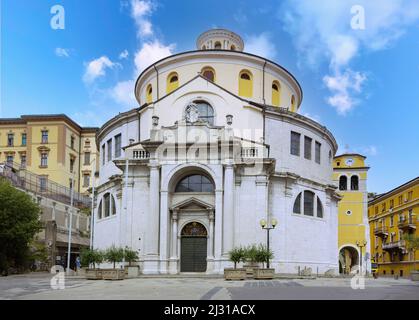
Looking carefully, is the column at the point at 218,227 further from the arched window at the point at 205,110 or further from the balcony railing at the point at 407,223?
the balcony railing at the point at 407,223

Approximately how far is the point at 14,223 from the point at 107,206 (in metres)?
9.48

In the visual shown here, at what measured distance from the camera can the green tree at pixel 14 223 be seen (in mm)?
40438

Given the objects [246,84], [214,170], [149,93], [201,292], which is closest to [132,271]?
[214,170]

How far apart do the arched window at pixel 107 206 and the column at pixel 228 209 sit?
41.8ft

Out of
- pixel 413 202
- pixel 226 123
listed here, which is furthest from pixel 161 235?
pixel 413 202

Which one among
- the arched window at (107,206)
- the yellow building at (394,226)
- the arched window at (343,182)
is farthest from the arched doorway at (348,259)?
the arched window at (107,206)

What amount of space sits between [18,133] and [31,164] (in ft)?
24.2

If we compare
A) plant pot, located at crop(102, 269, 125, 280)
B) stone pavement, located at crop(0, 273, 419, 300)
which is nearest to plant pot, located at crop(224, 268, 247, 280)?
stone pavement, located at crop(0, 273, 419, 300)

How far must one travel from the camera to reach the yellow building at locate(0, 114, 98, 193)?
81.4 meters

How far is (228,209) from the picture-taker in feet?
124

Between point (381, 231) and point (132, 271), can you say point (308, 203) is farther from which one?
point (381, 231)
